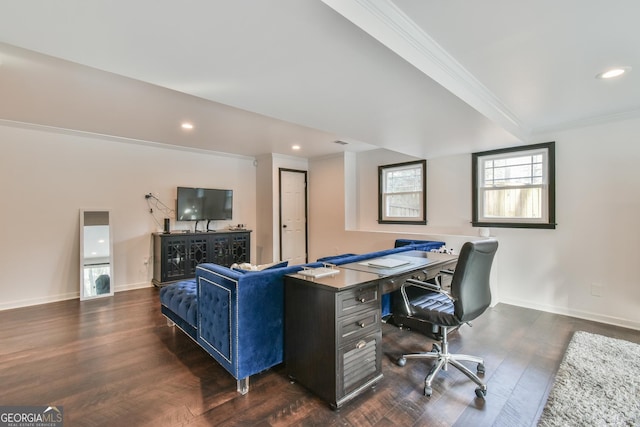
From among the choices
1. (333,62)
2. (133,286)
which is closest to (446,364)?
(333,62)

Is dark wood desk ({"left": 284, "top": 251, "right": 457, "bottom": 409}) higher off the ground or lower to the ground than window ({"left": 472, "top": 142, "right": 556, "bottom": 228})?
lower

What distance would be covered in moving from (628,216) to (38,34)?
5.53 meters

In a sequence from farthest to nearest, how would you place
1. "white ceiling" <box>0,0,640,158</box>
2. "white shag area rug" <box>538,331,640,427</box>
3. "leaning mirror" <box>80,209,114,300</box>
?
"leaning mirror" <box>80,209,114,300</box>, "white shag area rug" <box>538,331,640,427</box>, "white ceiling" <box>0,0,640,158</box>

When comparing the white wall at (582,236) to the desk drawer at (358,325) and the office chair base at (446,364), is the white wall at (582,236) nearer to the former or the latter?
the office chair base at (446,364)

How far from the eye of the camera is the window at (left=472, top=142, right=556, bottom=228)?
3.72 m

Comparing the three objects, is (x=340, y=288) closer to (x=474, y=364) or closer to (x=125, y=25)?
(x=474, y=364)

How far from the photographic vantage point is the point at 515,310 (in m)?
3.73

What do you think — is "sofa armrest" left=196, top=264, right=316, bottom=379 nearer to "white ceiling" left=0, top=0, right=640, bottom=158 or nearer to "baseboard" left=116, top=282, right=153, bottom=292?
"white ceiling" left=0, top=0, right=640, bottom=158

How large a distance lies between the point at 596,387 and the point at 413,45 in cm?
275

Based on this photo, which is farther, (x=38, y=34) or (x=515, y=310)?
(x=515, y=310)

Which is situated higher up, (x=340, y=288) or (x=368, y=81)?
(x=368, y=81)

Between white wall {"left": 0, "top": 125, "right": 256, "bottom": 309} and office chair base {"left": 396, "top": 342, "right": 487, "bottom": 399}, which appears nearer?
office chair base {"left": 396, "top": 342, "right": 487, "bottom": 399}

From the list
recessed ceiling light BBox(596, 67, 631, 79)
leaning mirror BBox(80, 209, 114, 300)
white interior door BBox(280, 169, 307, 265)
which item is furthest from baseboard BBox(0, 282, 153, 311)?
recessed ceiling light BBox(596, 67, 631, 79)

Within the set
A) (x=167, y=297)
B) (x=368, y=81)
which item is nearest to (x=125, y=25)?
(x=368, y=81)
